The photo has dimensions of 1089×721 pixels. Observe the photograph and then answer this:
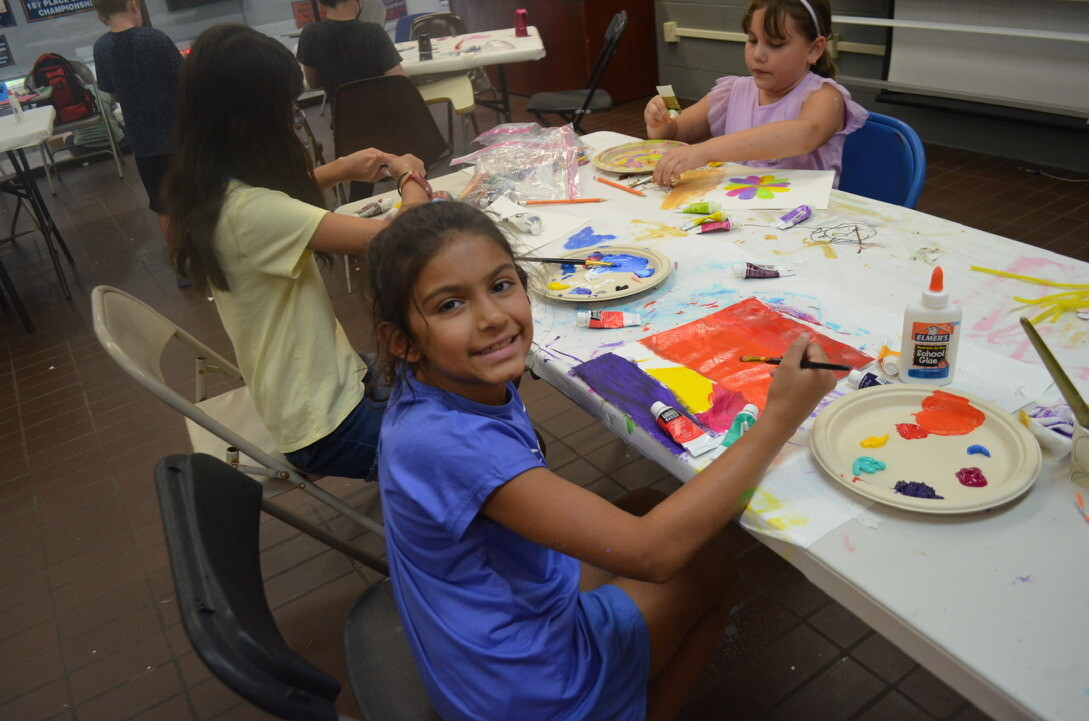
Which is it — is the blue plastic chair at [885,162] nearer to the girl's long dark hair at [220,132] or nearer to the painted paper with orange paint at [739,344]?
the painted paper with orange paint at [739,344]

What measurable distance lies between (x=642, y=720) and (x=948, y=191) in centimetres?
387

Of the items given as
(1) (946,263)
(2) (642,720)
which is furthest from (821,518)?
(1) (946,263)

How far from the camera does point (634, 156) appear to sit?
7.79 feet

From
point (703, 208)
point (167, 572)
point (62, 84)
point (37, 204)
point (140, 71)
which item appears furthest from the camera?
point (62, 84)

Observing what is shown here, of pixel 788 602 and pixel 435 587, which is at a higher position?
pixel 435 587

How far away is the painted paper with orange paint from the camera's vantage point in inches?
49.7

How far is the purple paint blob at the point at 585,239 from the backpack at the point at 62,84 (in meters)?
6.22

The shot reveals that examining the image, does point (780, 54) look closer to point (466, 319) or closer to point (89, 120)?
point (466, 319)

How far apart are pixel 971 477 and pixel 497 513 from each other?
609 mm

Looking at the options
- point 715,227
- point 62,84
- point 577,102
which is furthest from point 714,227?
point 62,84

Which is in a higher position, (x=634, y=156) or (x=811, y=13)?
(x=811, y=13)

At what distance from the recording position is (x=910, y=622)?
84cm

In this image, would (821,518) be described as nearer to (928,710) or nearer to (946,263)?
(946,263)

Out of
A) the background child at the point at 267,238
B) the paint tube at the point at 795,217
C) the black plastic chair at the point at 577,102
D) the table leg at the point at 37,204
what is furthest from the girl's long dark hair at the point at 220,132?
the table leg at the point at 37,204
